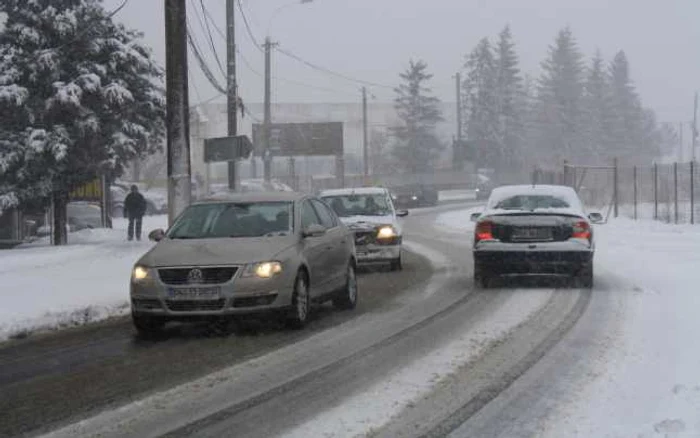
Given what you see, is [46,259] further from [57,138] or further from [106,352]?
[106,352]

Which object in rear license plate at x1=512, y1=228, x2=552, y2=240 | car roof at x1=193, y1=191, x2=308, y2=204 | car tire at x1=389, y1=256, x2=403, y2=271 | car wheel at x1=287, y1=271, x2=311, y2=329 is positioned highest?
car roof at x1=193, y1=191, x2=308, y2=204

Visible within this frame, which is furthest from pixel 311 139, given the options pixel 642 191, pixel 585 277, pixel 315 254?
pixel 315 254

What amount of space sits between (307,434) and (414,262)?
13.2 m

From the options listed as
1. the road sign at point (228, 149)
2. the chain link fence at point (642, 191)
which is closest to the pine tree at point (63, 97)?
the road sign at point (228, 149)

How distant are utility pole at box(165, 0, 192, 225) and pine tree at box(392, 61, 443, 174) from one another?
62.7 metres

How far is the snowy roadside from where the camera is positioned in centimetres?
1106

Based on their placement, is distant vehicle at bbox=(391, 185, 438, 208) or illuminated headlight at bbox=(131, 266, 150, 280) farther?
distant vehicle at bbox=(391, 185, 438, 208)

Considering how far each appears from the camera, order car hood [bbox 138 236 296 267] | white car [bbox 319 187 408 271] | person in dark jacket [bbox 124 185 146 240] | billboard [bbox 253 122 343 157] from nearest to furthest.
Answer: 1. car hood [bbox 138 236 296 267]
2. white car [bbox 319 187 408 271]
3. person in dark jacket [bbox 124 185 146 240]
4. billboard [bbox 253 122 343 157]

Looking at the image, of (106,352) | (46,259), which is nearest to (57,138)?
(46,259)

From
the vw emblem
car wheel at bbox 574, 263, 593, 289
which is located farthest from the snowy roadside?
car wheel at bbox 574, 263, 593, 289

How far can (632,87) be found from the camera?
93438 millimetres

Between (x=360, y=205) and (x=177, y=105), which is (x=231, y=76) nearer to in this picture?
(x=360, y=205)

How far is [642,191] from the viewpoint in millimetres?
57844

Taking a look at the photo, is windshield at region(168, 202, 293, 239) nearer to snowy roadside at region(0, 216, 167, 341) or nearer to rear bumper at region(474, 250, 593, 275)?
snowy roadside at region(0, 216, 167, 341)
